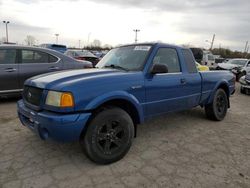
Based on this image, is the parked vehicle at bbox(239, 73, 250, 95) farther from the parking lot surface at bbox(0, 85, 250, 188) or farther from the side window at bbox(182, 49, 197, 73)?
the side window at bbox(182, 49, 197, 73)

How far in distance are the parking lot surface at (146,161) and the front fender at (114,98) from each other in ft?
2.46

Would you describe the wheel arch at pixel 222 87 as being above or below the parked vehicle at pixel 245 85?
above

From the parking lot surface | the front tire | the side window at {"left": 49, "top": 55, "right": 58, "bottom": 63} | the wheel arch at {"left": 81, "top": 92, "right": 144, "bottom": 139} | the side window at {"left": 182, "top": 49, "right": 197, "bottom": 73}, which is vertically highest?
the side window at {"left": 182, "top": 49, "right": 197, "bottom": 73}

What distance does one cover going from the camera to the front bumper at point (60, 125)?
110 inches

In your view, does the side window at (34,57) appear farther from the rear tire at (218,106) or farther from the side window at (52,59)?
the rear tire at (218,106)

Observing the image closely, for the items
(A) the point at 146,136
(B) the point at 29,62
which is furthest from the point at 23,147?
(B) the point at 29,62

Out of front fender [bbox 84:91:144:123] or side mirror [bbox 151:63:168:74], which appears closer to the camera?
front fender [bbox 84:91:144:123]

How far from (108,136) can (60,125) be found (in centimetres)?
73

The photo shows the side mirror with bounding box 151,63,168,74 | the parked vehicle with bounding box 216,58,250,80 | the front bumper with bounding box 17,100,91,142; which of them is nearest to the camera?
the front bumper with bounding box 17,100,91,142

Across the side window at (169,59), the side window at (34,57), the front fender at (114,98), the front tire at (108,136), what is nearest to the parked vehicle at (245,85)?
the side window at (169,59)

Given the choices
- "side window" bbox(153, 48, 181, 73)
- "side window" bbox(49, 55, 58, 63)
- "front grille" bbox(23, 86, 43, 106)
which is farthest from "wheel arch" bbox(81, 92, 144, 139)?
"side window" bbox(49, 55, 58, 63)

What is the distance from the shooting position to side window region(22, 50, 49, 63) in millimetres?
6363

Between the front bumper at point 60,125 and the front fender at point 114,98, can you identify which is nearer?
the front bumper at point 60,125

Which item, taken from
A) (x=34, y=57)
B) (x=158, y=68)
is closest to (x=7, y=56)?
(x=34, y=57)
